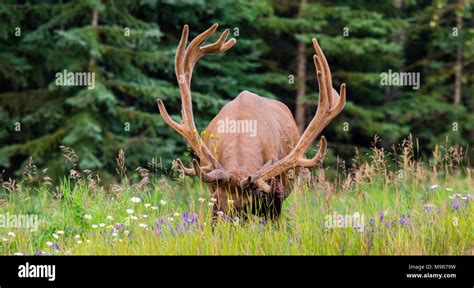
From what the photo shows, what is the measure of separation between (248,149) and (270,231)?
1.62 meters

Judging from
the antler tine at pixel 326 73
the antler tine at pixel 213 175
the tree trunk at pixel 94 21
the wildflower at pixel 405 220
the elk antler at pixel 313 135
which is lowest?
the wildflower at pixel 405 220

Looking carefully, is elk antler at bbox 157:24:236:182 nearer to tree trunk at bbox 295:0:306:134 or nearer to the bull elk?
the bull elk

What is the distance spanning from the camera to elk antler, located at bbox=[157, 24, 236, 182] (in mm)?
7228

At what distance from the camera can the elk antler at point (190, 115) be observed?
7228 millimetres

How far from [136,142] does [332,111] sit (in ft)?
31.5

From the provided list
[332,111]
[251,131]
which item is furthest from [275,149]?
[332,111]
